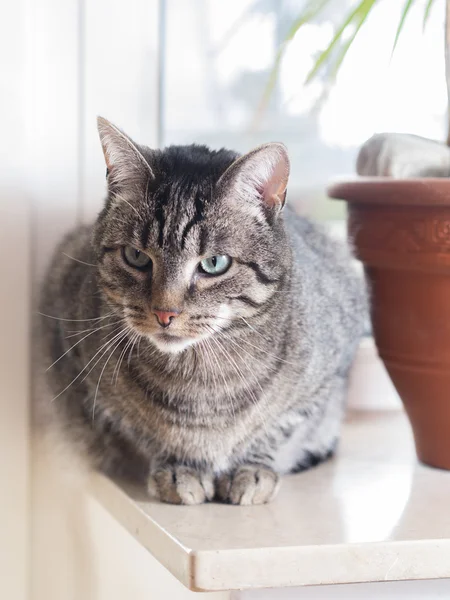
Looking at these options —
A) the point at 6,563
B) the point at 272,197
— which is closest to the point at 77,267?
the point at 272,197

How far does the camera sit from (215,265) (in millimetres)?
956

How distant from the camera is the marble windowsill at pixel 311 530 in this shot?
2.79 ft

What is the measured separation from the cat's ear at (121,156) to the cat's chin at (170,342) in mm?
200

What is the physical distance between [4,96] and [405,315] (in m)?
0.68

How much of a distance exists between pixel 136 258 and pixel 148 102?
1.76 ft

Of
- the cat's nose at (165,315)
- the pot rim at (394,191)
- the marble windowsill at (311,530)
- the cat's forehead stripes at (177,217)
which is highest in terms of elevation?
the pot rim at (394,191)

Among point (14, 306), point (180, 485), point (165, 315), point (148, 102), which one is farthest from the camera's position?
point (148, 102)

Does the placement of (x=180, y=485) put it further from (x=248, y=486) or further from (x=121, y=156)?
(x=121, y=156)

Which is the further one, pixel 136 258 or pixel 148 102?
pixel 148 102

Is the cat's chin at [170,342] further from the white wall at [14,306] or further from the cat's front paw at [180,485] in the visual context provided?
the white wall at [14,306]

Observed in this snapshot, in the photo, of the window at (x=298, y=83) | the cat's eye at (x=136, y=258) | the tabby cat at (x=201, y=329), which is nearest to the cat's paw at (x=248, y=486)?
the tabby cat at (x=201, y=329)

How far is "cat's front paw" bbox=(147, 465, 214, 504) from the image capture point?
1021 mm

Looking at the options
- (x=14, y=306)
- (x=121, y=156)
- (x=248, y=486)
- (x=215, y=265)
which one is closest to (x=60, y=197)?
(x=14, y=306)

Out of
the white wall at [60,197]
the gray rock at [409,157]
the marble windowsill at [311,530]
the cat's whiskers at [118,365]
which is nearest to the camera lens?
the marble windowsill at [311,530]
